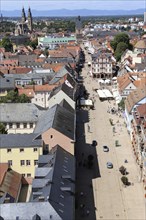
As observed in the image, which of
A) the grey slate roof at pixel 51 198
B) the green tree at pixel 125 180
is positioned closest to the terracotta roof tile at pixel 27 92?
the green tree at pixel 125 180

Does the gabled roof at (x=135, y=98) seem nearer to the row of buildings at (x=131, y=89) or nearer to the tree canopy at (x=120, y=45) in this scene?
the row of buildings at (x=131, y=89)

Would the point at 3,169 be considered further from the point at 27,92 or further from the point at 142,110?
the point at 27,92

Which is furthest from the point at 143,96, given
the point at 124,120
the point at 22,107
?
the point at 22,107

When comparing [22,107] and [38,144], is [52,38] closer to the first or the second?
[22,107]

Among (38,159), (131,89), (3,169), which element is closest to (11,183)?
(3,169)

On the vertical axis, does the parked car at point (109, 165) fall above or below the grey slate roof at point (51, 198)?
below

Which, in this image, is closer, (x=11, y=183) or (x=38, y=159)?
(x=11, y=183)
